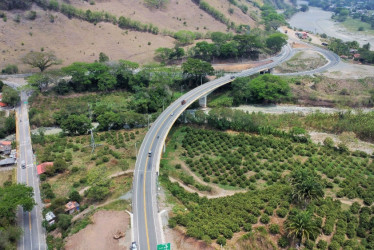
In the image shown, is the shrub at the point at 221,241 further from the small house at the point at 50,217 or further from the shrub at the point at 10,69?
the shrub at the point at 10,69

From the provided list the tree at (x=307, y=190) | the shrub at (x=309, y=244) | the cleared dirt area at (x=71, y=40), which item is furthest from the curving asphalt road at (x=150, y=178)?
the cleared dirt area at (x=71, y=40)

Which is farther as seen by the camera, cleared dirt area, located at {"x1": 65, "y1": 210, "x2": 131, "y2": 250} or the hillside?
the hillside

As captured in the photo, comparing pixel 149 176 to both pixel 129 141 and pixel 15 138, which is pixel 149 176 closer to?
pixel 129 141

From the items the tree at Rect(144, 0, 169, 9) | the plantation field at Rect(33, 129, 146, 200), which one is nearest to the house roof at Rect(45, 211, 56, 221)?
the plantation field at Rect(33, 129, 146, 200)

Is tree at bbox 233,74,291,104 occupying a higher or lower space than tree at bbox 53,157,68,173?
higher

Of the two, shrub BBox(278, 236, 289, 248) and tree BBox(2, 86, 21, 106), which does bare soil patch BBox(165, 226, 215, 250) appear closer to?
shrub BBox(278, 236, 289, 248)

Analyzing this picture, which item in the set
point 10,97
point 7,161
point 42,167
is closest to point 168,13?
point 10,97

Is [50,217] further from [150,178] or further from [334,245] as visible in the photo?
[334,245]
